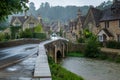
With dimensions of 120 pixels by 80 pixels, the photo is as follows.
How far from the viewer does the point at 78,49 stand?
63.3 metres

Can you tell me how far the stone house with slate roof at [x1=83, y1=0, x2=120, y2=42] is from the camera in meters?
61.0

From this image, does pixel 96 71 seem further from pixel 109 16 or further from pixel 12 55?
pixel 109 16

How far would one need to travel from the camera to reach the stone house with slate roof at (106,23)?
6100 cm

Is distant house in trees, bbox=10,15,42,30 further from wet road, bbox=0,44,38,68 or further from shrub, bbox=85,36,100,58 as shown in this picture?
wet road, bbox=0,44,38,68

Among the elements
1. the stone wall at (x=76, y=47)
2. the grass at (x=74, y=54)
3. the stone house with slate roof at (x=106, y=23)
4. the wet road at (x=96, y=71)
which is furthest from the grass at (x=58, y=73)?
the stone wall at (x=76, y=47)

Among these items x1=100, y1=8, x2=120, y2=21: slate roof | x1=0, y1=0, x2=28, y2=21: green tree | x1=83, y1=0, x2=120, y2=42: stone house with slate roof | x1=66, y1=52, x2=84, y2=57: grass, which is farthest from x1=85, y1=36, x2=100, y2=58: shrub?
x1=0, y1=0, x2=28, y2=21: green tree

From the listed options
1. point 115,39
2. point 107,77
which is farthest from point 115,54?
point 107,77

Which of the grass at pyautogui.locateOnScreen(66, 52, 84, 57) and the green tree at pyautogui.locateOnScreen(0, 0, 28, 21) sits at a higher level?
the green tree at pyautogui.locateOnScreen(0, 0, 28, 21)

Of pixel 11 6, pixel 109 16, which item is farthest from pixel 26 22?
pixel 11 6

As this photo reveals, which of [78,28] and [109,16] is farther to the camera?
[78,28]

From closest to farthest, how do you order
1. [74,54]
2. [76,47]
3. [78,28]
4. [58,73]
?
[58,73], [74,54], [76,47], [78,28]

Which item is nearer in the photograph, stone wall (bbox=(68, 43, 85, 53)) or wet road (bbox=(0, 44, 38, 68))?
wet road (bbox=(0, 44, 38, 68))

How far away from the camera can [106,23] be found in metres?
64.1

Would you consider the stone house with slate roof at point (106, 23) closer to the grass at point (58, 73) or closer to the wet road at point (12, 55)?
the wet road at point (12, 55)
